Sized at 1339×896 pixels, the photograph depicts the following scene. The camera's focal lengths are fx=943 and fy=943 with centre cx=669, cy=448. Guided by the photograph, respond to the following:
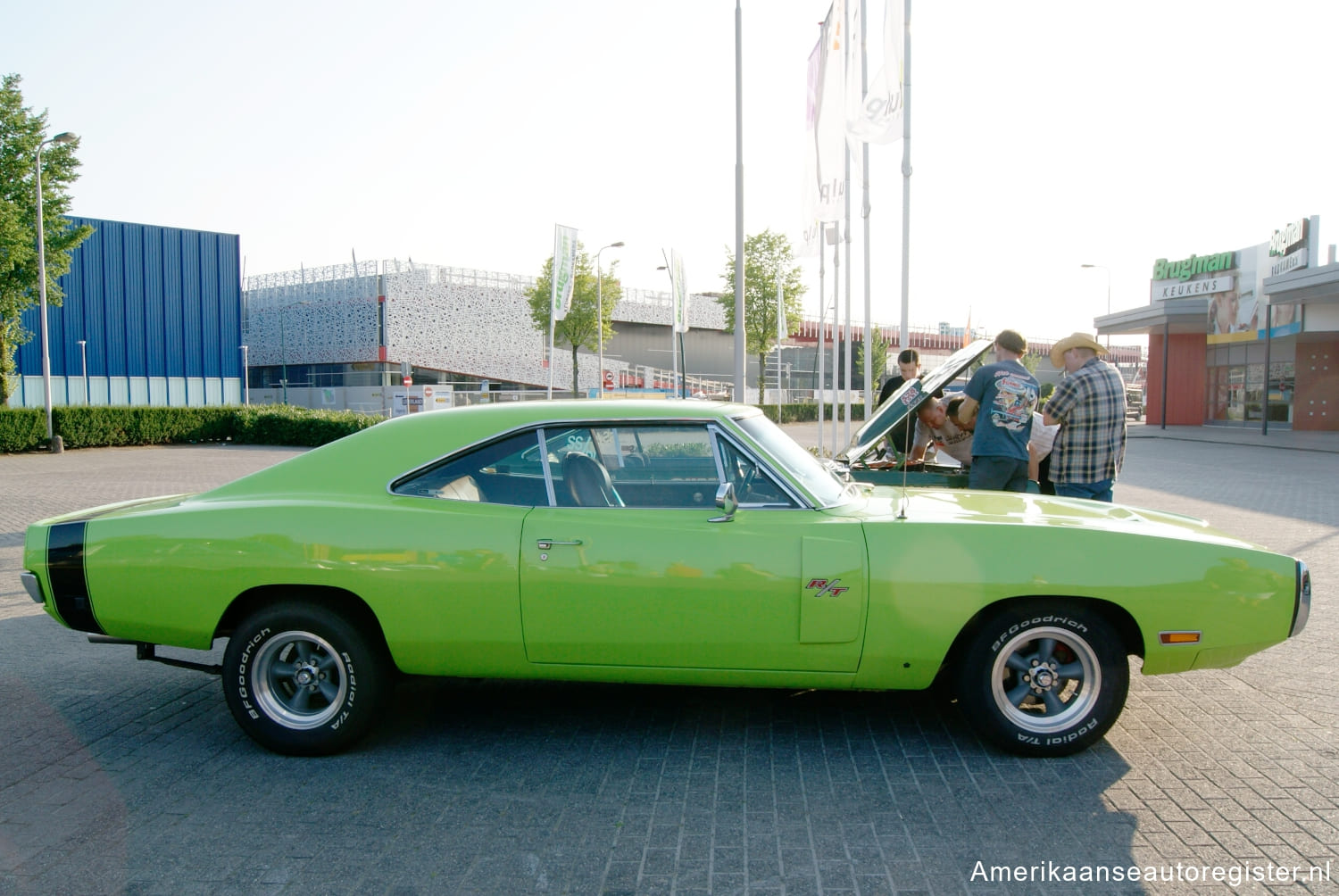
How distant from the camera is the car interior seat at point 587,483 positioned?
4.07 metres

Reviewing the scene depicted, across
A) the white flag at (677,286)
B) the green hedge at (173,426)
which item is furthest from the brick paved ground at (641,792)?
the white flag at (677,286)

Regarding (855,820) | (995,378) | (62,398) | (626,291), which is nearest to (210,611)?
(855,820)

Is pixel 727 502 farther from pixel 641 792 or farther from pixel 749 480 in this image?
pixel 641 792

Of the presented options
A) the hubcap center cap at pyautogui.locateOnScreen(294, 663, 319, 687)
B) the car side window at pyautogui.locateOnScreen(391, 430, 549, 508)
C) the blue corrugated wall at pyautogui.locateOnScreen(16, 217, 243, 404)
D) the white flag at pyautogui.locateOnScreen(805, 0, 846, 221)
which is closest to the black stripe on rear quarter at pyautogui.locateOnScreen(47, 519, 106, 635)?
the hubcap center cap at pyautogui.locateOnScreen(294, 663, 319, 687)

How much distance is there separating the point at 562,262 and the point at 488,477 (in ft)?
76.9

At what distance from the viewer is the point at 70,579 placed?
13.1 feet

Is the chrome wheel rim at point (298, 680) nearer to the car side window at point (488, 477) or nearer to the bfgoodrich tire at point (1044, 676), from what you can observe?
the car side window at point (488, 477)

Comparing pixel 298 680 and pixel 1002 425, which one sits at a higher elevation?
pixel 1002 425

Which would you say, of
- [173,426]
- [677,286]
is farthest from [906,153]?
[173,426]

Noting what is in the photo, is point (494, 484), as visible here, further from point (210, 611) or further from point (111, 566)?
point (111, 566)

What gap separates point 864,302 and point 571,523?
1294 centimetres

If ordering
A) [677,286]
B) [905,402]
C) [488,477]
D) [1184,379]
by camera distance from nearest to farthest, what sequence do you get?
[488,477] < [905,402] < [677,286] < [1184,379]

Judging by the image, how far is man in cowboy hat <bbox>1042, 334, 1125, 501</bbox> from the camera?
19.4 feet

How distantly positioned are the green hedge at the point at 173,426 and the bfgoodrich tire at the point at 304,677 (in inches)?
833
